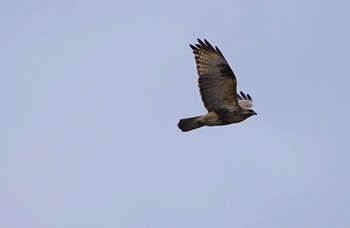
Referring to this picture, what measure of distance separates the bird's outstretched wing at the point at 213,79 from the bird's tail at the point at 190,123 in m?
0.36

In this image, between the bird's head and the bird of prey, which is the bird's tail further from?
the bird's head

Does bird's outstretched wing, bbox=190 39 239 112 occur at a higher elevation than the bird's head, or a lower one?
higher

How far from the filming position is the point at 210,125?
25188 millimetres

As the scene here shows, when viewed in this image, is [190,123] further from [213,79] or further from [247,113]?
[247,113]

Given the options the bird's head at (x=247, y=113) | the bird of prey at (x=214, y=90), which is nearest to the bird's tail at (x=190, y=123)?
the bird of prey at (x=214, y=90)

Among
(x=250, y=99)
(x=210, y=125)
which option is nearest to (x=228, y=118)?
(x=210, y=125)

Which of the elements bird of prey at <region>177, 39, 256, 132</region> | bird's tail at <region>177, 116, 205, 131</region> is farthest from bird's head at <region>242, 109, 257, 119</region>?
bird's tail at <region>177, 116, 205, 131</region>

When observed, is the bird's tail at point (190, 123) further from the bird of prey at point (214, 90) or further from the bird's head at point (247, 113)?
the bird's head at point (247, 113)

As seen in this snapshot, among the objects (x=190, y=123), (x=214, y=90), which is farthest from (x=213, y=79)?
(x=190, y=123)

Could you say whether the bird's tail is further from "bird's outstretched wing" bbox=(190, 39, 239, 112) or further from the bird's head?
the bird's head

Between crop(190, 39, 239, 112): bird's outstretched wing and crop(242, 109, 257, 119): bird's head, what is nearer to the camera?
crop(190, 39, 239, 112): bird's outstretched wing

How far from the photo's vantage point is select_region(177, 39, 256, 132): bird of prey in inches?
976

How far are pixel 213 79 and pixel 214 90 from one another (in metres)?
0.26

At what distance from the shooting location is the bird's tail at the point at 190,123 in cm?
2480
